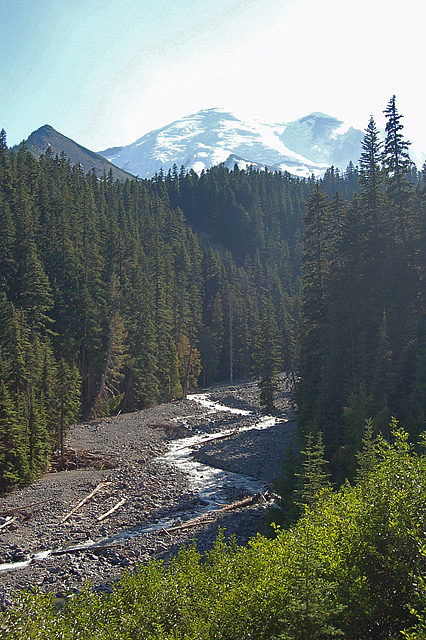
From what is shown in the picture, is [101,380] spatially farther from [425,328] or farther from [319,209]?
[425,328]

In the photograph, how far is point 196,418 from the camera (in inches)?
2231

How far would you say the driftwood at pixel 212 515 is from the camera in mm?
24609

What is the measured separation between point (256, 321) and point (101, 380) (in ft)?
130

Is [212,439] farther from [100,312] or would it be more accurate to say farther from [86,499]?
[100,312]

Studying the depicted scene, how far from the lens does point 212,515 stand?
26.5 m

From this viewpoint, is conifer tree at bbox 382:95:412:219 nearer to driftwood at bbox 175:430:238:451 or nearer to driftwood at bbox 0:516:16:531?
driftwood at bbox 175:430:238:451

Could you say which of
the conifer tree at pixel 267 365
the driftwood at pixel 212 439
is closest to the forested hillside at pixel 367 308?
the driftwood at pixel 212 439

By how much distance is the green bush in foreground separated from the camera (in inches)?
341

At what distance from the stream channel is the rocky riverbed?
9 centimetres

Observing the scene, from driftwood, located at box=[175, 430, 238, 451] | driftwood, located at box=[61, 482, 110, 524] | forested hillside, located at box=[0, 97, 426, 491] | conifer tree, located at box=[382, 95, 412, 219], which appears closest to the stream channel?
driftwood, located at box=[175, 430, 238, 451]

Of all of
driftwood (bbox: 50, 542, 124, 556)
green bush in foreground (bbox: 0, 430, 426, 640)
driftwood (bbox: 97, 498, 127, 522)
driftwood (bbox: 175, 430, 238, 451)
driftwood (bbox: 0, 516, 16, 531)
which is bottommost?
driftwood (bbox: 175, 430, 238, 451)

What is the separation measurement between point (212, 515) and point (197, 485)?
21.4 feet

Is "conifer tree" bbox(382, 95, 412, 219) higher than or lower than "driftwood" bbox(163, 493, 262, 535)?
higher

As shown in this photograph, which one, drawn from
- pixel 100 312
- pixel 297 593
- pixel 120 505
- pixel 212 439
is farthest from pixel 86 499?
pixel 100 312
